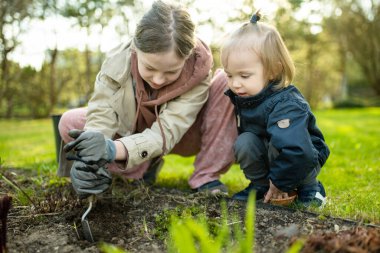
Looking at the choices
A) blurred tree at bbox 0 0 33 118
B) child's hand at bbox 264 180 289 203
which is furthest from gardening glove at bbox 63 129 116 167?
blurred tree at bbox 0 0 33 118

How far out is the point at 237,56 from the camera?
2.10 meters

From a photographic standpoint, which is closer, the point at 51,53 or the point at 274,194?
the point at 274,194

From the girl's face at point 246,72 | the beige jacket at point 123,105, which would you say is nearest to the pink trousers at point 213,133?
the beige jacket at point 123,105

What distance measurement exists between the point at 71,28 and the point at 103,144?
12.7 m

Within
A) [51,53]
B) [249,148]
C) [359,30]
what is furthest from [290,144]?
[359,30]

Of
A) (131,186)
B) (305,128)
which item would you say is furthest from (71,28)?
(305,128)

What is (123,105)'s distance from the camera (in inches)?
95.7

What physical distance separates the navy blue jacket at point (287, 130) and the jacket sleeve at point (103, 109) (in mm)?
754

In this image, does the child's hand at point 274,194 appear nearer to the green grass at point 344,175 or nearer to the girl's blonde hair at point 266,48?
the green grass at point 344,175

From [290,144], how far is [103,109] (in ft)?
3.67

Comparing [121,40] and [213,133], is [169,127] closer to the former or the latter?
[213,133]

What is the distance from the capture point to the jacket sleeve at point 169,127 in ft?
6.86

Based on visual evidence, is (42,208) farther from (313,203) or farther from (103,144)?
(313,203)

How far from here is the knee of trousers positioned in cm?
219
